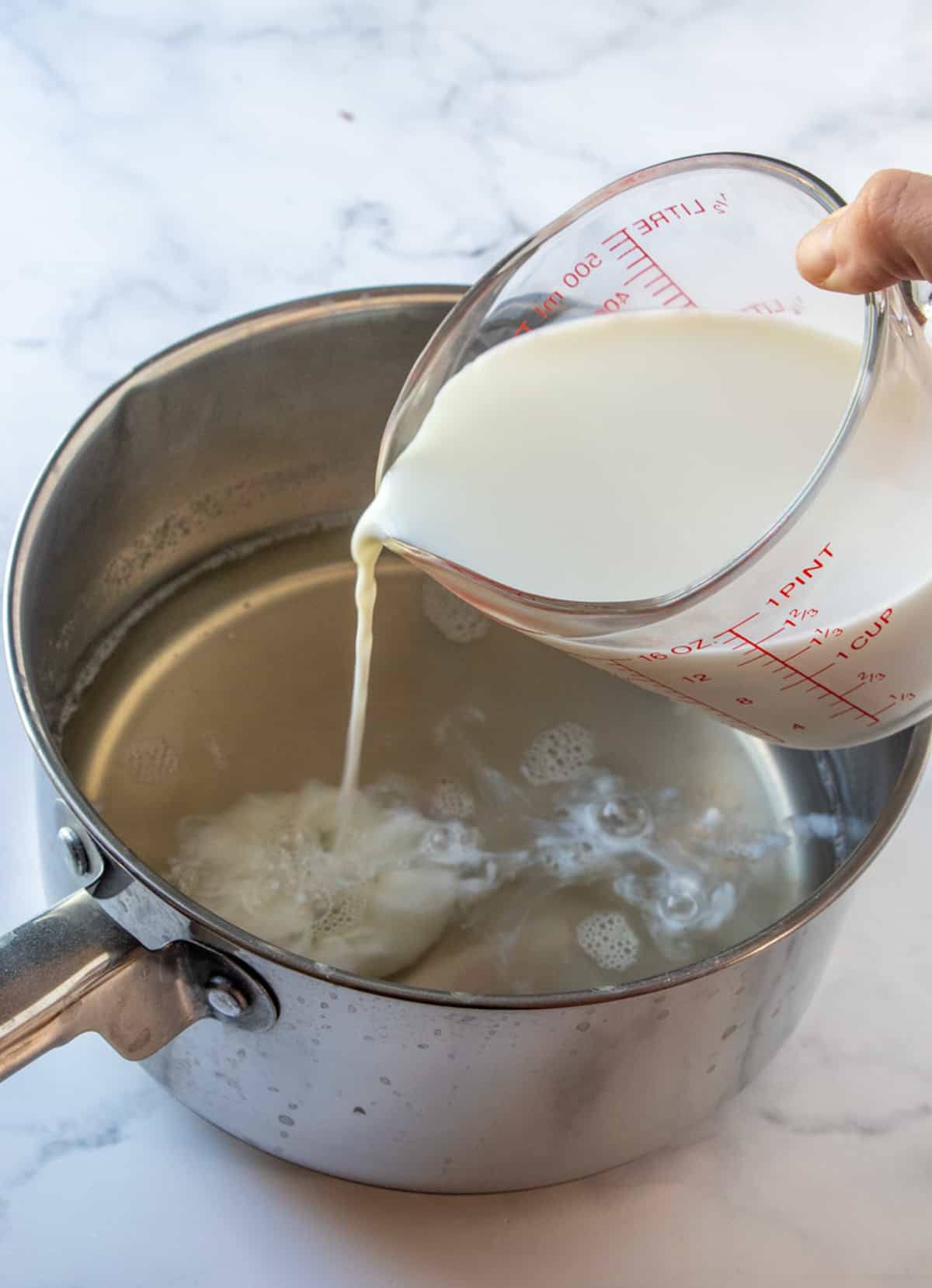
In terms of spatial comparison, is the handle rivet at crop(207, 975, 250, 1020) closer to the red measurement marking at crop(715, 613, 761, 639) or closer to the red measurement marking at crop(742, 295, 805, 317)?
the red measurement marking at crop(715, 613, 761, 639)

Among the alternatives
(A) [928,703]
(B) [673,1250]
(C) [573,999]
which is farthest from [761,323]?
(B) [673,1250]

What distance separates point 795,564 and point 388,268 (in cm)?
60

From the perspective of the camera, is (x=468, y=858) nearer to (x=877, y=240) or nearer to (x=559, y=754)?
(x=559, y=754)

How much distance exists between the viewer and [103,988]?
573 mm

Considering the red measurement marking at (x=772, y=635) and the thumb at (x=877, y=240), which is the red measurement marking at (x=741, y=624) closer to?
the red measurement marking at (x=772, y=635)

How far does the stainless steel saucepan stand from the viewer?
565 millimetres

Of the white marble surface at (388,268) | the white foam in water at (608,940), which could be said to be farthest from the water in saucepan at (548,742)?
the white marble surface at (388,268)

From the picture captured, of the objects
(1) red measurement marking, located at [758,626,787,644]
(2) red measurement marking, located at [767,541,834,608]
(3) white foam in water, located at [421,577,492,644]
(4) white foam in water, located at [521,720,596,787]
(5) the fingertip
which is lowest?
(4) white foam in water, located at [521,720,596,787]

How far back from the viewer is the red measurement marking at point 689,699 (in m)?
0.59

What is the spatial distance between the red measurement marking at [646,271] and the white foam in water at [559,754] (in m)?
0.31

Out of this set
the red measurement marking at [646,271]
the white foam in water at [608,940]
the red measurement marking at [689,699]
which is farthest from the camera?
the white foam in water at [608,940]

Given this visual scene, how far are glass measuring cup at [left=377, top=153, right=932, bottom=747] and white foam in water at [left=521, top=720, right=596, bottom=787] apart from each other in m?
0.27

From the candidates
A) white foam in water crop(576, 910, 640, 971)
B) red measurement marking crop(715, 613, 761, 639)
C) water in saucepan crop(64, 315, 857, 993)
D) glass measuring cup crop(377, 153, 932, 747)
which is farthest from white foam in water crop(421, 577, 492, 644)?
red measurement marking crop(715, 613, 761, 639)

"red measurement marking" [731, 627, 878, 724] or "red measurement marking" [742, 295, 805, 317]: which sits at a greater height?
"red measurement marking" [742, 295, 805, 317]
